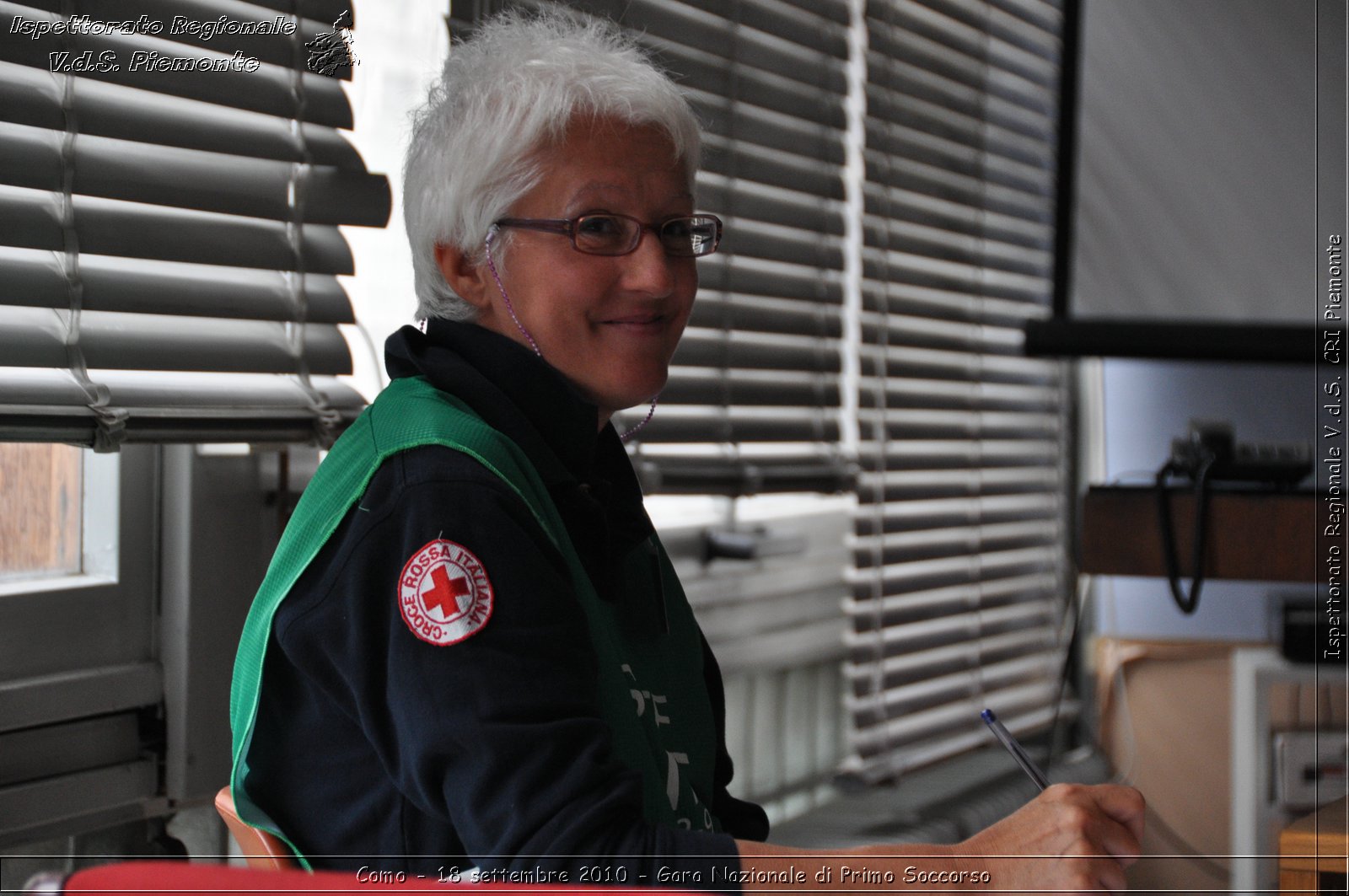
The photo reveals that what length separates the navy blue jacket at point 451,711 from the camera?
2.34 feet

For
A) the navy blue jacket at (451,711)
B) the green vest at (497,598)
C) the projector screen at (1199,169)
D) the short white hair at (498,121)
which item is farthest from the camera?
the projector screen at (1199,169)

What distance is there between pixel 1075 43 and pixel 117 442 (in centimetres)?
222

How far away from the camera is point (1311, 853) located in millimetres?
1202

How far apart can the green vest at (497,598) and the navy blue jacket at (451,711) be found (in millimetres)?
12

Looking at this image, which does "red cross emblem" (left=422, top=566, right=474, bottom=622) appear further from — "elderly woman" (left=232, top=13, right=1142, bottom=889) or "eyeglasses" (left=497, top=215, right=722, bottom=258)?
"eyeglasses" (left=497, top=215, right=722, bottom=258)

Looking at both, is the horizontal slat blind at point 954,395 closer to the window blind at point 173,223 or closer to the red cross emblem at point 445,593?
the window blind at point 173,223

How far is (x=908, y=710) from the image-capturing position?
2207mm

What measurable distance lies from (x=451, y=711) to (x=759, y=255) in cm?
128

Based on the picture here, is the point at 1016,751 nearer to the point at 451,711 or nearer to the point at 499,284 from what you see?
the point at 451,711

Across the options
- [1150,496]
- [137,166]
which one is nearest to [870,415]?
[1150,496]

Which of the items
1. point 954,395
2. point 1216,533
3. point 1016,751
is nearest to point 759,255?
point 954,395

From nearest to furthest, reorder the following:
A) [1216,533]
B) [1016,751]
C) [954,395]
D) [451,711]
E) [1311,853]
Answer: [451,711]
[1016,751]
[1311,853]
[1216,533]
[954,395]

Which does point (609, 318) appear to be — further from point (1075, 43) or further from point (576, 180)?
point (1075, 43)

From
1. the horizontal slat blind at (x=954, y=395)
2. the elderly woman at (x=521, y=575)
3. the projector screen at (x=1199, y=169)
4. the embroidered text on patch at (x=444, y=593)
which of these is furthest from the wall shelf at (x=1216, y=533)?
the embroidered text on patch at (x=444, y=593)
